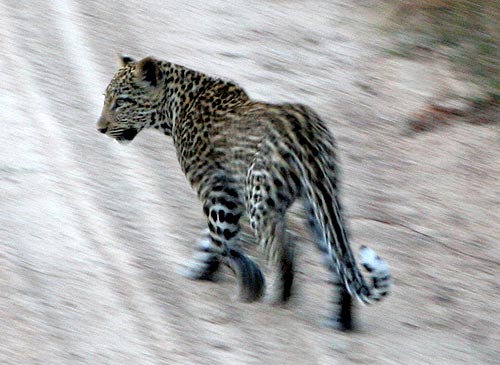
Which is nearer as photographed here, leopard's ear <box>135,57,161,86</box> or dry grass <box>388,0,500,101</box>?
leopard's ear <box>135,57,161,86</box>

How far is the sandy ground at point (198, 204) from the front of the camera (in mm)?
6949

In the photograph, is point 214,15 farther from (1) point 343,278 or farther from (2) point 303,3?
(1) point 343,278

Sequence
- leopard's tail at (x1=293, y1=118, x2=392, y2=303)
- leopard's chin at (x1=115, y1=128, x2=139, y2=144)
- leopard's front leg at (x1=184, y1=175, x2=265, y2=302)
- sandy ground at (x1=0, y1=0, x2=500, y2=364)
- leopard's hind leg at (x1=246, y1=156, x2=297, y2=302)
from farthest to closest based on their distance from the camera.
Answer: leopard's chin at (x1=115, y1=128, x2=139, y2=144)
leopard's front leg at (x1=184, y1=175, x2=265, y2=302)
sandy ground at (x1=0, y1=0, x2=500, y2=364)
leopard's hind leg at (x1=246, y1=156, x2=297, y2=302)
leopard's tail at (x1=293, y1=118, x2=392, y2=303)

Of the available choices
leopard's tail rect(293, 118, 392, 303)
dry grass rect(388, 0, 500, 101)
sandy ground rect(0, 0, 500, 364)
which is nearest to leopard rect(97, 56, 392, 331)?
leopard's tail rect(293, 118, 392, 303)

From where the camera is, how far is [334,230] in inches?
267

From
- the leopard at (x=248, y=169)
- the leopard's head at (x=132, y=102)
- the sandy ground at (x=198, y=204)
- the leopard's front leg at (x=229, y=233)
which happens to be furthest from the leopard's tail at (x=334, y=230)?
the leopard's head at (x=132, y=102)

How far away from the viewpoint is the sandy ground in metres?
6.95

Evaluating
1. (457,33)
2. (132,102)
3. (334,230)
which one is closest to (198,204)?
(132,102)

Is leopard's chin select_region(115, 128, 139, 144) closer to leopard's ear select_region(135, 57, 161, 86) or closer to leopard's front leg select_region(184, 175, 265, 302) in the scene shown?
leopard's ear select_region(135, 57, 161, 86)

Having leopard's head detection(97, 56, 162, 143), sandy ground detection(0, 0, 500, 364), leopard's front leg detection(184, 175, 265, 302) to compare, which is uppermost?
leopard's head detection(97, 56, 162, 143)

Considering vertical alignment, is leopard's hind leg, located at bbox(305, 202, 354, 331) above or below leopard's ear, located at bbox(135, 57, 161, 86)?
below

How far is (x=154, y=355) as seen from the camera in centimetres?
663

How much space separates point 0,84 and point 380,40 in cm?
408

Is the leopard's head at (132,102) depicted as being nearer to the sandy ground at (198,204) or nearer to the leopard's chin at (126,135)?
the leopard's chin at (126,135)
